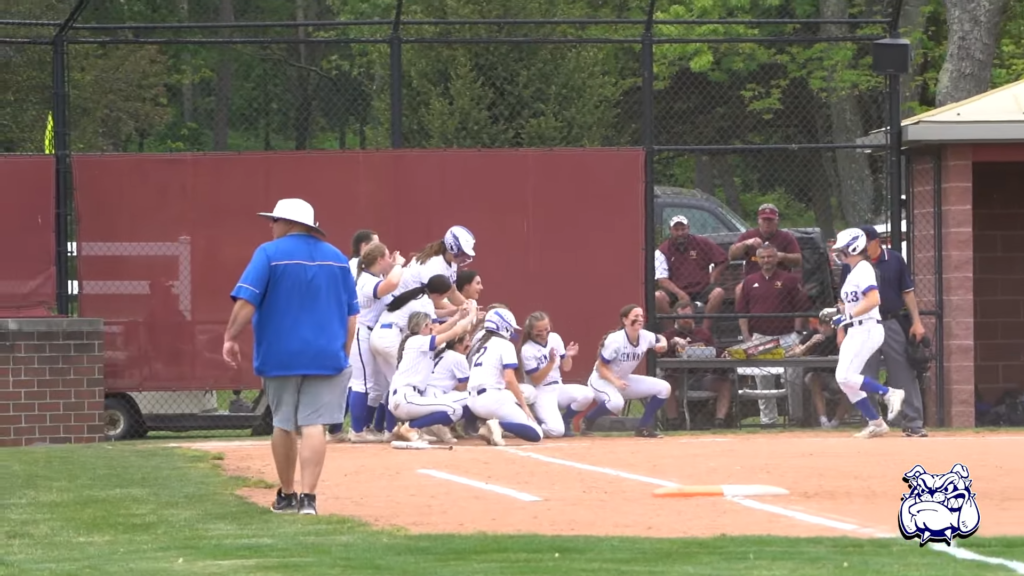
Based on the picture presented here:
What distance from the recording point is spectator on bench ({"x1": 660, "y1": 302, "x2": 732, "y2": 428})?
51.7ft

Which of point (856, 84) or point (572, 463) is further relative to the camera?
point (856, 84)

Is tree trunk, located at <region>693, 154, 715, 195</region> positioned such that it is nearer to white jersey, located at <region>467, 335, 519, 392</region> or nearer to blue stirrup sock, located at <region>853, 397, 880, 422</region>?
blue stirrup sock, located at <region>853, 397, 880, 422</region>

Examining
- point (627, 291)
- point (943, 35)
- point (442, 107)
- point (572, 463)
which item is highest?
point (943, 35)

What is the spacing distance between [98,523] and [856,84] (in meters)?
20.4

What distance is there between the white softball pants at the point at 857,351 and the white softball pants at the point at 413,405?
3323 millimetres

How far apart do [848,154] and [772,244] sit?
9.23 m

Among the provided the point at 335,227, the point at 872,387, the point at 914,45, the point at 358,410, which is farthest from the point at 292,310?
the point at 914,45

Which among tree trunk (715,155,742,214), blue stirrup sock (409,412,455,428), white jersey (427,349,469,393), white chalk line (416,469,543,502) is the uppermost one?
tree trunk (715,155,742,214)

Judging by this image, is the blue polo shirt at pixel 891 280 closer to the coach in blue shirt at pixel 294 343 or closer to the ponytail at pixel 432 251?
the ponytail at pixel 432 251

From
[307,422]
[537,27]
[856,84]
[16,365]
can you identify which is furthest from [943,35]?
[307,422]

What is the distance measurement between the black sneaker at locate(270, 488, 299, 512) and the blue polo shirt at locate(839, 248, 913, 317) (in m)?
7.09

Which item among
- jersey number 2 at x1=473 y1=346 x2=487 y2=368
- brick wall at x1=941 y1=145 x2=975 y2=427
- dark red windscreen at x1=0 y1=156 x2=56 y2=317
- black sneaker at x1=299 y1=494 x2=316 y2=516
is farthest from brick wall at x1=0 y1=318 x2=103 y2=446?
brick wall at x1=941 y1=145 x2=975 y2=427

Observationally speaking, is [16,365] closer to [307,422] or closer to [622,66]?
[307,422]

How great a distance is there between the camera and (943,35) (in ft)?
103
